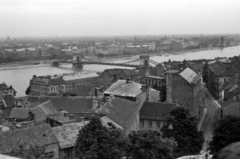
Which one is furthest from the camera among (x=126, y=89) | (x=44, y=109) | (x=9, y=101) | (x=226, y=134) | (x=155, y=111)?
(x=9, y=101)

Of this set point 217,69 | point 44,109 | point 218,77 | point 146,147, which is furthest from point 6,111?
point 217,69

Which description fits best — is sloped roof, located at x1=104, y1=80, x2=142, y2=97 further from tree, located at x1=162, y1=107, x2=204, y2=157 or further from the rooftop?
tree, located at x1=162, y1=107, x2=204, y2=157

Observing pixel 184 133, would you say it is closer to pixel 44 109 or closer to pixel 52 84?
pixel 44 109

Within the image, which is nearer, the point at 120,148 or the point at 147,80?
the point at 120,148

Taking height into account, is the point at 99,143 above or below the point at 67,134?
above

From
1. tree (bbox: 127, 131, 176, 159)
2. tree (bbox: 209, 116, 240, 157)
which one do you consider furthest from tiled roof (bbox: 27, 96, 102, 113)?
tree (bbox: 127, 131, 176, 159)

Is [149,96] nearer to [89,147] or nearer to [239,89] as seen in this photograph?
[239,89]

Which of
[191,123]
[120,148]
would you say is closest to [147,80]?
[191,123]
